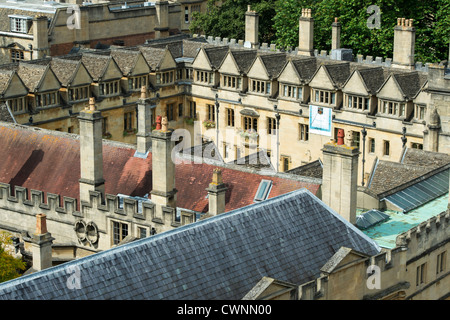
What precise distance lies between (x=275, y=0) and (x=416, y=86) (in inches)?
1194

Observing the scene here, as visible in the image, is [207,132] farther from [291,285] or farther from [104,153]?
[291,285]

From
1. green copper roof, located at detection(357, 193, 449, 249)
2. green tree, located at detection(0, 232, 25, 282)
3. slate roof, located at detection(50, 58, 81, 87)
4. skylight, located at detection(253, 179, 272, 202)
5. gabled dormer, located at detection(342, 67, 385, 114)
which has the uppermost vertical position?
slate roof, located at detection(50, 58, 81, 87)

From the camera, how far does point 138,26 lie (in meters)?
95.2

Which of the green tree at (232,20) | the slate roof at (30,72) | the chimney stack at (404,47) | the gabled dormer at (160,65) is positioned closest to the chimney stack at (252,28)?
the gabled dormer at (160,65)

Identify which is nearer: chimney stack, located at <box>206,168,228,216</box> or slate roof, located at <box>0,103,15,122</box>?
chimney stack, located at <box>206,168,228,216</box>

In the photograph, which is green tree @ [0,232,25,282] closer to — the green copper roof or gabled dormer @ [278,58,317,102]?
the green copper roof

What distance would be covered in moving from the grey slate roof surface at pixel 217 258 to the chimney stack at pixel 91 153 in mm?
11269

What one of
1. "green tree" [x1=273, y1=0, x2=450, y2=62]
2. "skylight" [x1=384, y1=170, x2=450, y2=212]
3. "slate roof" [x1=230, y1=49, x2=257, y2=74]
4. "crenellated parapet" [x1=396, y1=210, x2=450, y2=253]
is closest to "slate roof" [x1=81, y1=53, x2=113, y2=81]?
"slate roof" [x1=230, y1=49, x2=257, y2=74]

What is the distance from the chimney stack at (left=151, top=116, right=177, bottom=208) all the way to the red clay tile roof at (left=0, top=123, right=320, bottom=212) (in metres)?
2.73

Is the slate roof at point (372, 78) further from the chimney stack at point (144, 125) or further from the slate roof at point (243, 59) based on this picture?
the chimney stack at point (144, 125)

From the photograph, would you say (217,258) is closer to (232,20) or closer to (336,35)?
(336,35)

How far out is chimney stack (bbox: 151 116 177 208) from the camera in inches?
1871

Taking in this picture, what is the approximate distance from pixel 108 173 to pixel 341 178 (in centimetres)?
1421
